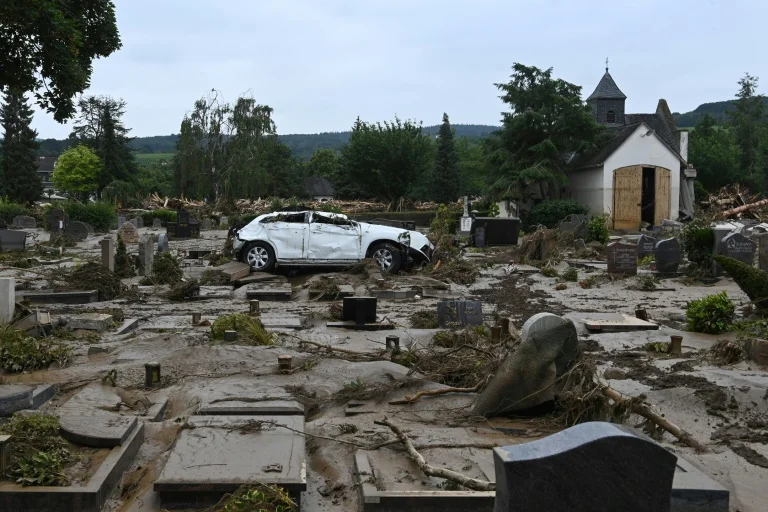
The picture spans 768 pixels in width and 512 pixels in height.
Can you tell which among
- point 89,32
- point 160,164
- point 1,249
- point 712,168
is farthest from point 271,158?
point 160,164

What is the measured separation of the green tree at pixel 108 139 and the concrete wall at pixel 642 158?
152ft

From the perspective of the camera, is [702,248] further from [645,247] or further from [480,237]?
[480,237]

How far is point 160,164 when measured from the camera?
14050 cm

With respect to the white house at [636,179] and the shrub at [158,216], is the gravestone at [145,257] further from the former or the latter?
the shrub at [158,216]

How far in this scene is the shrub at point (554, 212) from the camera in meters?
38.6

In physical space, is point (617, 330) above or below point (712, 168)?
below

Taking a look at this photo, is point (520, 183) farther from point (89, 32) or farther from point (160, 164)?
point (160, 164)

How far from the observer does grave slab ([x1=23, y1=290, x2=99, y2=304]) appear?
48.0ft

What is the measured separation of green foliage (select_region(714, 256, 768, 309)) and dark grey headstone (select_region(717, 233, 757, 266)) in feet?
18.1

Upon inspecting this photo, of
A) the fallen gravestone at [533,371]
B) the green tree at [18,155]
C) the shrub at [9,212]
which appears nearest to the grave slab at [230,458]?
the fallen gravestone at [533,371]

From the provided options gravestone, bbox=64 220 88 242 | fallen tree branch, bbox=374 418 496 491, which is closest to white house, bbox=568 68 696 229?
gravestone, bbox=64 220 88 242

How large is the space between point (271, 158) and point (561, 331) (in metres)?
73.3

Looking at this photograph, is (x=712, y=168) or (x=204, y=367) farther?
(x=712, y=168)

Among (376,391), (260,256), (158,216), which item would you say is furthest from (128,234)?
(376,391)
